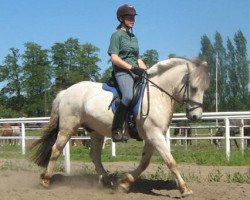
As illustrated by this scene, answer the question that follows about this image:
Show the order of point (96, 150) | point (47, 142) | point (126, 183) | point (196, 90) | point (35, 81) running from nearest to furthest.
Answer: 1. point (196, 90)
2. point (126, 183)
3. point (96, 150)
4. point (47, 142)
5. point (35, 81)

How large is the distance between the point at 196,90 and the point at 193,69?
1.14 feet

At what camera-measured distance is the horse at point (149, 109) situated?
7.30m

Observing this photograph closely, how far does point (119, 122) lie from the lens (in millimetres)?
7570

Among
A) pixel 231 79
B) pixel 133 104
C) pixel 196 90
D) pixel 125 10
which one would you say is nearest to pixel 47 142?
pixel 133 104

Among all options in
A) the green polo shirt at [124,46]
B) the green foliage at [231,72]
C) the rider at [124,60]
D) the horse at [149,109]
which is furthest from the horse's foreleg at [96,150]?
the green foliage at [231,72]

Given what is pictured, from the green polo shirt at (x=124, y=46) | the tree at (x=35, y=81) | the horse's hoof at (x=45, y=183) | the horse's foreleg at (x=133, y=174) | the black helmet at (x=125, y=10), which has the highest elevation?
the tree at (x=35, y=81)

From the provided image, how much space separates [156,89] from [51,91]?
5415 centimetres

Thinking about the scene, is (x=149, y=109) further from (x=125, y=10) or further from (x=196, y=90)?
(x=125, y=10)

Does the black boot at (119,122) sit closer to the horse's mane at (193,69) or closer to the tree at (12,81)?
the horse's mane at (193,69)

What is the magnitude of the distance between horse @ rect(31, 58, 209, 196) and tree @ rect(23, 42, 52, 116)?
52.4m

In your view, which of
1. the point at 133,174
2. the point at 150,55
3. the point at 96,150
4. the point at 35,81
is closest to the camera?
the point at 133,174

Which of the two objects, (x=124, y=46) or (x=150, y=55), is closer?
(x=124, y=46)

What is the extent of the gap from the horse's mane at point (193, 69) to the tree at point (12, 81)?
56942mm

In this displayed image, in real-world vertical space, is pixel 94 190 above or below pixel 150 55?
below
